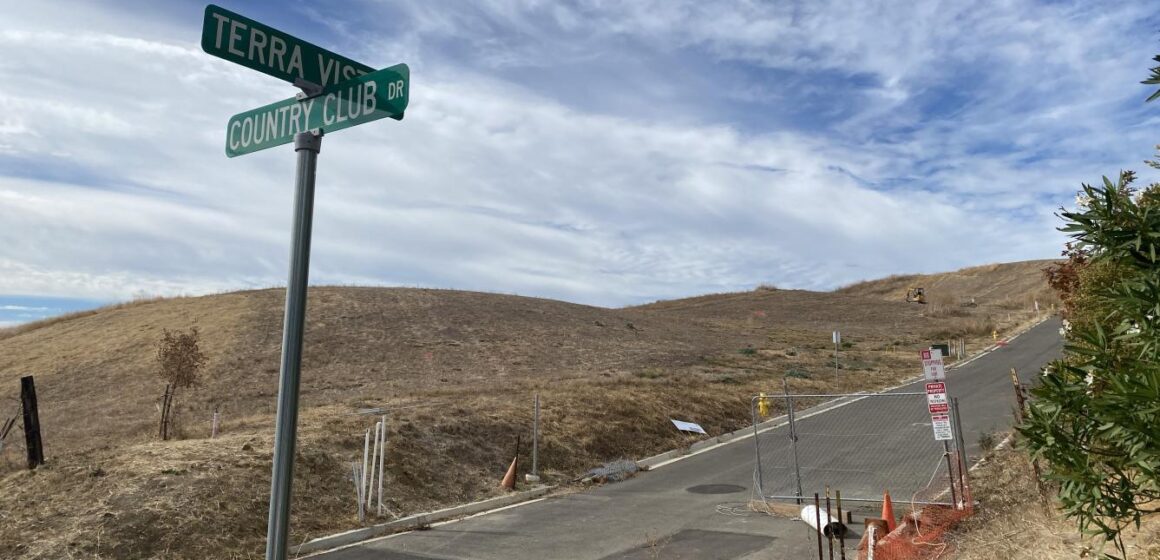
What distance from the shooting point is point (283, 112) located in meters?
3.62

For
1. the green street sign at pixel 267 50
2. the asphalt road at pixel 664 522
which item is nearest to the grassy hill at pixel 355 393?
the asphalt road at pixel 664 522

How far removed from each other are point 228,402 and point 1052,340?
41.1 metres

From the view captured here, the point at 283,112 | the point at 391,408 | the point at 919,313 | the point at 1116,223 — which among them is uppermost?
the point at 919,313

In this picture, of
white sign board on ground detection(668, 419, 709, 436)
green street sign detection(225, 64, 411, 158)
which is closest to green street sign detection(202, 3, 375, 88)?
green street sign detection(225, 64, 411, 158)

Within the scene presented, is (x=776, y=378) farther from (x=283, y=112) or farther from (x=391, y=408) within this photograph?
(x=283, y=112)

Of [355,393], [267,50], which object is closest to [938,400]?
[267,50]

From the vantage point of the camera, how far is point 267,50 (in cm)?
345

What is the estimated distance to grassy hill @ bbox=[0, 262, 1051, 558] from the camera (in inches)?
428

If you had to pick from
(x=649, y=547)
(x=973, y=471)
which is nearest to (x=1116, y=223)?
(x=649, y=547)

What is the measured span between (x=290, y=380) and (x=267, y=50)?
5.02ft

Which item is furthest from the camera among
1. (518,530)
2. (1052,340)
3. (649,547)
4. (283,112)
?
(1052,340)

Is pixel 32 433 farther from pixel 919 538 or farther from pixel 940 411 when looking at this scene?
pixel 940 411

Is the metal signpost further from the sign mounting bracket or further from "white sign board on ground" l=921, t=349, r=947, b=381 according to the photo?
"white sign board on ground" l=921, t=349, r=947, b=381

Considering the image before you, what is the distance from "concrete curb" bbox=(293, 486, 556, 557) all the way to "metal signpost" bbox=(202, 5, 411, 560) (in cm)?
817
